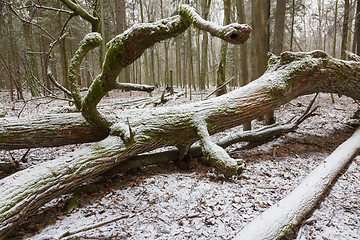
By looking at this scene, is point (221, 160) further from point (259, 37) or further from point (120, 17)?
point (120, 17)

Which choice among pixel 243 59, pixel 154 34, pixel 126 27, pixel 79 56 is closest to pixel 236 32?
pixel 154 34

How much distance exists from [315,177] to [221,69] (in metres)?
3.95

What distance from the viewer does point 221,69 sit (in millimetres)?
5809

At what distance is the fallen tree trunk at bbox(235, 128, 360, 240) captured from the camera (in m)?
1.92

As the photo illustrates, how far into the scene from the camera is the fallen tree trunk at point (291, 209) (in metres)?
1.92

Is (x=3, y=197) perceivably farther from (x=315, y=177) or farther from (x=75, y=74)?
(x=315, y=177)

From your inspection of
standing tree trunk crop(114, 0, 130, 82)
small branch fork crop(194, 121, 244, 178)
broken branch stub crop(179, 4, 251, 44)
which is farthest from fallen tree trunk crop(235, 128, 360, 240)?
standing tree trunk crop(114, 0, 130, 82)

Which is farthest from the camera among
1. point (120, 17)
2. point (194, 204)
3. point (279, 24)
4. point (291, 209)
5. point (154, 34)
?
point (120, 17)

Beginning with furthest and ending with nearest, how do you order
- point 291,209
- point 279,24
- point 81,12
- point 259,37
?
point 279,24
point 259,37
point 81,12
point 291,209

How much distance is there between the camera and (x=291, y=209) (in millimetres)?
2209

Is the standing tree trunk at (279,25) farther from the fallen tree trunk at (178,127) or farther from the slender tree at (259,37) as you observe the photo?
the fallen tree trunk at (178,127)

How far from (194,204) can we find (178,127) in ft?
4.90

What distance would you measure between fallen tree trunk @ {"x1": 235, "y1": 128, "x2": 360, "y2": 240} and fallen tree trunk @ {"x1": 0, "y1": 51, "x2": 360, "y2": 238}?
0.92m

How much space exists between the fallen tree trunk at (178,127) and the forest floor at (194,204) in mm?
327
